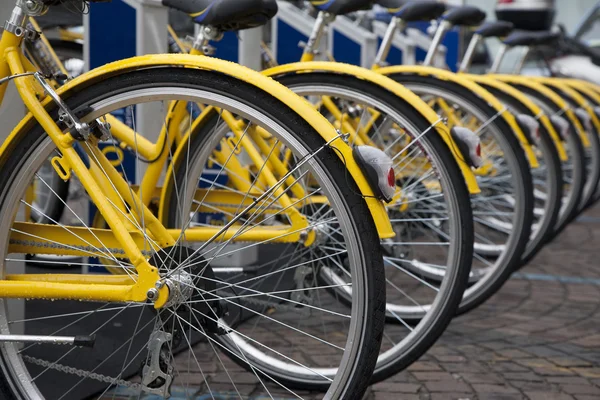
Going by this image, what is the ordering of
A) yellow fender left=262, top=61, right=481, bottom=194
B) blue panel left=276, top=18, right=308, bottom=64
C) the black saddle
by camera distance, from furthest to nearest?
the black saddle < blue panel left=276, top=18, right=308, bottom=64 < yellow fender left=262, top=61, right=481, bottom=194

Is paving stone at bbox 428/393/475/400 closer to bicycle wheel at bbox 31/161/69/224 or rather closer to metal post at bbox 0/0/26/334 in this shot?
metal post at bbox 0/0/26/334

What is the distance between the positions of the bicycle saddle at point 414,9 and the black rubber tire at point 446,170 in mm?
1598

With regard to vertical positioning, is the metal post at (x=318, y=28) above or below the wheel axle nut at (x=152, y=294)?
above

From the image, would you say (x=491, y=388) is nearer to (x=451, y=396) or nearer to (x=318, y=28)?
(x=451, y=396)

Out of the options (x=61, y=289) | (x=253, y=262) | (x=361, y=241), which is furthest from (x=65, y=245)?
(x=253, y=262)

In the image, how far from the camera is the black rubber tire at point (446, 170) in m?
3.42

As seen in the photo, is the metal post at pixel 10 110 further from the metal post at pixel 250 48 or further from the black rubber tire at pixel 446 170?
the metal post at pixel 250 48

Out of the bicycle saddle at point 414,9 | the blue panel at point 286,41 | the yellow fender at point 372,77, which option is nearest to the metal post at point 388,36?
the bicycle saddle at point 414,9

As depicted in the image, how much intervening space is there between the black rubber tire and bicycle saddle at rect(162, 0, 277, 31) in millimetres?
413

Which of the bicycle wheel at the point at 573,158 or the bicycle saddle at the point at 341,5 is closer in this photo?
the bicycle saddle at the point at 341,5

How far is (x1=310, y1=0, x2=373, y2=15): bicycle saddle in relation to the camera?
4.16 metres

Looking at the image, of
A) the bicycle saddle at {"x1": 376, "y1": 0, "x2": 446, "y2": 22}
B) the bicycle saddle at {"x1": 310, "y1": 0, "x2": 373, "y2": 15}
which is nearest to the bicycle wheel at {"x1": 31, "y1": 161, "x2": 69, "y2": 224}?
the bicycle saddle at {"x1": 310, "y1": 0, "x2": 373, "y2": 15}

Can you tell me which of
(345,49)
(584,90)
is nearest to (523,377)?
(345,49)

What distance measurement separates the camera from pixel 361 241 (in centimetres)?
247
